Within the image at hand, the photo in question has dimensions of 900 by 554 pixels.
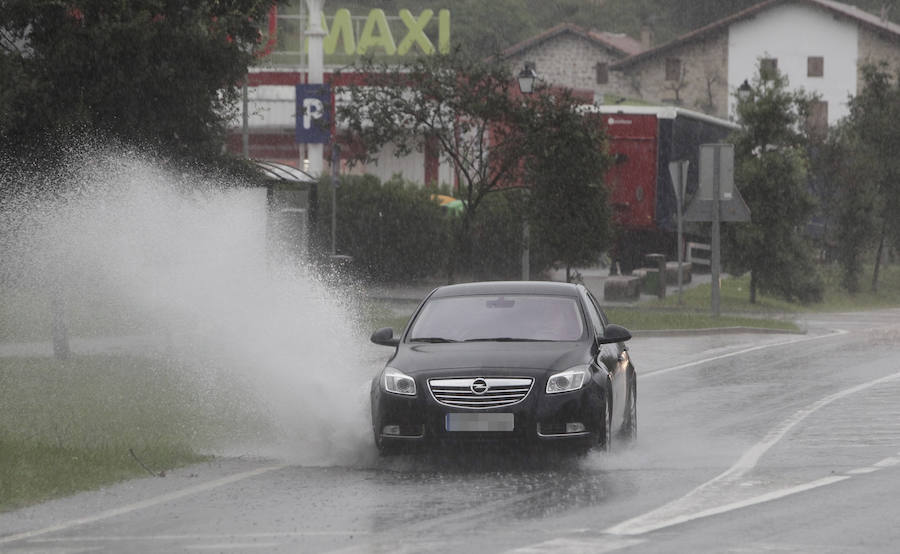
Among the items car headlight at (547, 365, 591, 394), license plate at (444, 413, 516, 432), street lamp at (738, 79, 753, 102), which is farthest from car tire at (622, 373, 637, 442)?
street lamp at (738, 79, 753, 102)

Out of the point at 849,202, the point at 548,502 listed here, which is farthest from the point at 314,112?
the point at 548,502

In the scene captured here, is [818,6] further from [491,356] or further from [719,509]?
[719,509]

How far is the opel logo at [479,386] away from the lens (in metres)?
12.2

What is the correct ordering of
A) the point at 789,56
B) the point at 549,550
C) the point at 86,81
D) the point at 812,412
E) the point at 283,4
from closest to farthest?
the point at 549,550
the point at 812,412
the point at 86,81
the point at 283,4
the point at 789,56

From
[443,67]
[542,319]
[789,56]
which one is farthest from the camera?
[789,56]

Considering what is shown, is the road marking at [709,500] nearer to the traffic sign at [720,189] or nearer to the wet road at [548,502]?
the wet road at [548,502]

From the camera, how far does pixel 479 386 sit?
39.9ft

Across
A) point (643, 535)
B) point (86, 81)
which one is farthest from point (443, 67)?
point (643, 535)

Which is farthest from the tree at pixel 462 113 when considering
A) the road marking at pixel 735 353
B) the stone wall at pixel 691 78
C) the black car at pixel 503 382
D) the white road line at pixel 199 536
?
the stone wall at pixel 691 78

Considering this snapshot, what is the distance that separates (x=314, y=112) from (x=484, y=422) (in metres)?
27.2

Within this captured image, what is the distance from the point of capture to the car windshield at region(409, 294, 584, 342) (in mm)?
13297

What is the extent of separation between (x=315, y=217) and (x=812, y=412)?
1751 cm

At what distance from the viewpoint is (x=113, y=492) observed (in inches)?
445

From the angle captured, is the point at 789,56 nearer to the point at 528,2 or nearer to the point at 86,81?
the point at 528,2
